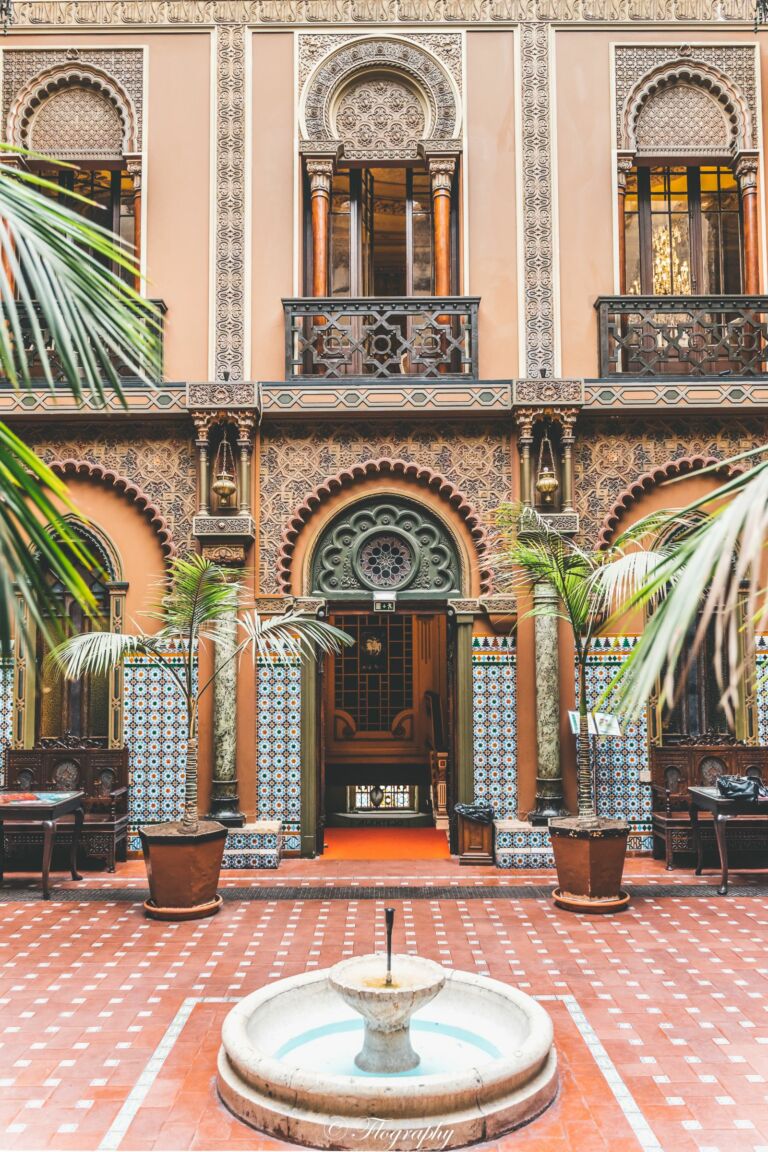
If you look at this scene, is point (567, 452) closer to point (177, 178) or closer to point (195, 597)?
point (195, 597)

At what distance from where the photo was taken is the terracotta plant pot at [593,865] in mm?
7008

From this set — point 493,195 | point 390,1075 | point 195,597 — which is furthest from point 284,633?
point 493,195

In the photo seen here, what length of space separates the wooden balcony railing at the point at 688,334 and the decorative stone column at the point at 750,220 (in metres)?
0.38

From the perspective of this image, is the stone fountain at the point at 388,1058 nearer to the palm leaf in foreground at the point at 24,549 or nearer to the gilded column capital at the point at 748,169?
the palm leaf in foreground at the point at 24,549

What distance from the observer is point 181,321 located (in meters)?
9.08

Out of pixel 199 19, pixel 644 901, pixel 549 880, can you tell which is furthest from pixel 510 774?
pixel 199 19

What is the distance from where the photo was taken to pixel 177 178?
920 centimetres

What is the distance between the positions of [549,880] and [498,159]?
22.2ft

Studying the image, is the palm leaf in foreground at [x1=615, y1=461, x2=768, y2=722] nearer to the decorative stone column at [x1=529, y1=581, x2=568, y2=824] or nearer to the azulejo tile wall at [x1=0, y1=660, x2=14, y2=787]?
the decorative stone column at [x1=529, y1=581, x2=568, y2=824]

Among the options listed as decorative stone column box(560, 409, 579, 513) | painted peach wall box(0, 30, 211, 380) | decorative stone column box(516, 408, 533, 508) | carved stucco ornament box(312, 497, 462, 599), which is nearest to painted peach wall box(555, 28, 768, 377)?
decorative stone column box(560, 409, 579, 513)

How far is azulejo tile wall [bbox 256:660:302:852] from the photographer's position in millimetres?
8758

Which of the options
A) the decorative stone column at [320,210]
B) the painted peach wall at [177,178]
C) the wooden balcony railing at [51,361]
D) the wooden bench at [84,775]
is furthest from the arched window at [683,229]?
the wooden bench at [84,775]

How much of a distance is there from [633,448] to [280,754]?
441cm

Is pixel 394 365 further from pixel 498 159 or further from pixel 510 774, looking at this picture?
pixel 510 774
